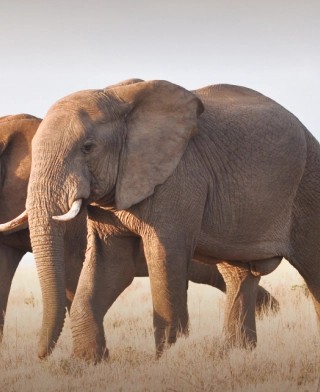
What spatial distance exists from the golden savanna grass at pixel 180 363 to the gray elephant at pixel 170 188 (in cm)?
32

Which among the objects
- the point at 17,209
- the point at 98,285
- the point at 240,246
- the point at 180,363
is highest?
the point at 240,246

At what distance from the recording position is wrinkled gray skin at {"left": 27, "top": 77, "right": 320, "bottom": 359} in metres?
9.82

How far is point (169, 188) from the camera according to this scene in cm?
1031

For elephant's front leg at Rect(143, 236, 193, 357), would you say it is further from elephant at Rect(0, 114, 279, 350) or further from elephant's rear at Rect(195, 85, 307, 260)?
elephant at Rect(0, 114, 279, 350)

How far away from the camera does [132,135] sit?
10328 mm

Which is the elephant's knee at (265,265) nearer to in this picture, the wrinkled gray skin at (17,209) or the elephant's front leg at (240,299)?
the elephant's front leg at (240,299)

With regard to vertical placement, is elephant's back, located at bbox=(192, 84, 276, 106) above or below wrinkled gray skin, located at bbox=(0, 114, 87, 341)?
above

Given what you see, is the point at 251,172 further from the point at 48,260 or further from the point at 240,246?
the point at 48,260

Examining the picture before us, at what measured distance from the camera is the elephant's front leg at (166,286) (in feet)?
33.2

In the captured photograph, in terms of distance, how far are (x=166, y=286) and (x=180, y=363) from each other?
2.78 ft

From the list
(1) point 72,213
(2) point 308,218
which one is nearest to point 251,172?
(2) point 308,218

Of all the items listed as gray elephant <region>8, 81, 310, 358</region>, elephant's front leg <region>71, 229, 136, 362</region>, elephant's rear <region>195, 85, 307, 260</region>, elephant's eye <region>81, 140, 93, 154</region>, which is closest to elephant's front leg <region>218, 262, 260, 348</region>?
gray elephant <region>8, 81, 310, 358</region>

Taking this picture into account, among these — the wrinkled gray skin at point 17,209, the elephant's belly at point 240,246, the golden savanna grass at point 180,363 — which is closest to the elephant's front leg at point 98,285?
the golden savanna grass at point 180,363

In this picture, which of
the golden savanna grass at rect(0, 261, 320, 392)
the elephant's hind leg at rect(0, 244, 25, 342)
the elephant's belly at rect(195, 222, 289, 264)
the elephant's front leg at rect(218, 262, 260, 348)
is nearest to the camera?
the golden savanna grass at rect(0, 261, 320, 392)
